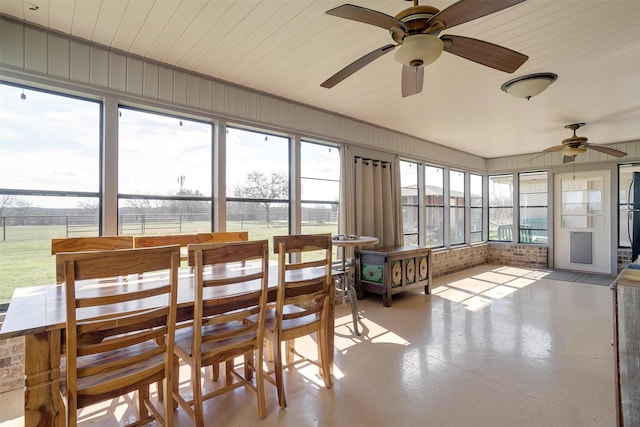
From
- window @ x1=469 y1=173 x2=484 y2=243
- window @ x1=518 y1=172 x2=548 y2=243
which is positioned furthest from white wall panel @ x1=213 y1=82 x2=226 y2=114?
window @ x1=518 y1=172 x2=548 y2=243

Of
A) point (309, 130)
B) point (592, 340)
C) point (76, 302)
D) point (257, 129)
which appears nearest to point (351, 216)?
point (309, 130)

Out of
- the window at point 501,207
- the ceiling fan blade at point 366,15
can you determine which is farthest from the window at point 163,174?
the window at point 501,207

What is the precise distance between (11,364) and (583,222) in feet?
30.3

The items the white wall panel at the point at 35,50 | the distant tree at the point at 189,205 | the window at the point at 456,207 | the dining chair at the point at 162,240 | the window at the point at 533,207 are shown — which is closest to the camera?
the white wall panel at the point at 35,50

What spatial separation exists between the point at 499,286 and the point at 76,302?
6.03 meters

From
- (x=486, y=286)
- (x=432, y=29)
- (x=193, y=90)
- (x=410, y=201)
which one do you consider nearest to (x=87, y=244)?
(x=193, y=90)

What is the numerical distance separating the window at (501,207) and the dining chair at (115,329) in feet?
27.2

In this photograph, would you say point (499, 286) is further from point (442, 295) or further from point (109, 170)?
point (109, 170)

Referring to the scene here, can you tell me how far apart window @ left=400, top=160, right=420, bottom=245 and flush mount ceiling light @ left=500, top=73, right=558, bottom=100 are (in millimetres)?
2693

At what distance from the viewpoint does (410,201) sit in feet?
20.2

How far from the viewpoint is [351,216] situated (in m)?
4.68

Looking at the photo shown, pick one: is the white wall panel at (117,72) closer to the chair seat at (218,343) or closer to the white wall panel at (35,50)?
the white wall panel at (35,50)

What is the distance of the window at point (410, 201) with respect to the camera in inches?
236

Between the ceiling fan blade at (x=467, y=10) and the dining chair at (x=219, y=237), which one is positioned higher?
the ceiling fan blade at (x=467, y=10)
